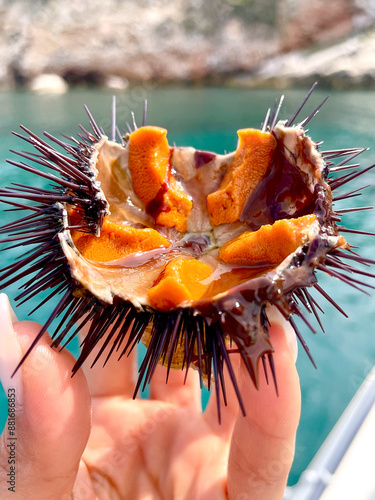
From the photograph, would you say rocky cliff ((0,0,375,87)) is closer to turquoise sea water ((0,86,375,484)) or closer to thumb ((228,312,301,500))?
turquoise sea water ((0,86,375,484))

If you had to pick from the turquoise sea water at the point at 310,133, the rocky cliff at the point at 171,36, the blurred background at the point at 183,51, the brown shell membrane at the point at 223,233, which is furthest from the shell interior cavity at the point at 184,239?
the rocky cliff at the point at 171,36

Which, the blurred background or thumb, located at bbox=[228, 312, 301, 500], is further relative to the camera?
the blurred background

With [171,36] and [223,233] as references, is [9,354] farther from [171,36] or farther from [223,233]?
[171,36]

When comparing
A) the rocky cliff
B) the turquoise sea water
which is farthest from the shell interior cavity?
the rocky cliff

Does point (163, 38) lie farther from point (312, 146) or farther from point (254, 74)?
point (312, 146)

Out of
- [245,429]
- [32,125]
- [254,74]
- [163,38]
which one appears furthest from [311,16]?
[245,429]

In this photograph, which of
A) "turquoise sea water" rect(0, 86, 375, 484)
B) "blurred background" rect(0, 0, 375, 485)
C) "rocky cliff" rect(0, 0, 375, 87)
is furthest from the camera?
"rocky cliff" rect(0, 0, 375, 87)
